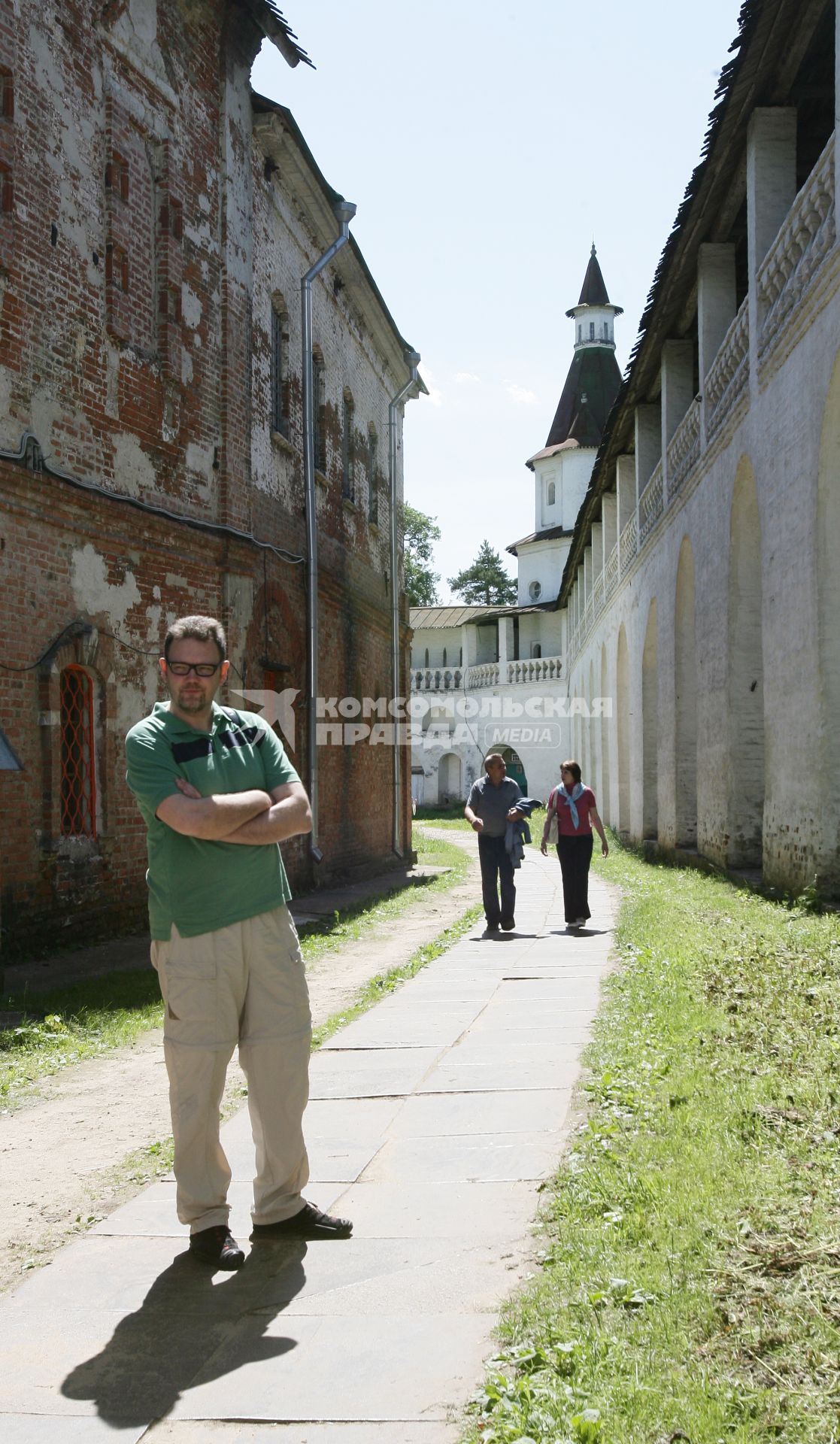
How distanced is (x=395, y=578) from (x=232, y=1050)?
1984 centimetres

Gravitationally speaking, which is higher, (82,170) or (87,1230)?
(82,170)

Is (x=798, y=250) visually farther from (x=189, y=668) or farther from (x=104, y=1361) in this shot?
(x=104, y=1361)

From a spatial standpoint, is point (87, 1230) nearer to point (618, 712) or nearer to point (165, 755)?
point (165, 755)

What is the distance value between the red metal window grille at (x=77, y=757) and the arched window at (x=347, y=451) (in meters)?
9.38

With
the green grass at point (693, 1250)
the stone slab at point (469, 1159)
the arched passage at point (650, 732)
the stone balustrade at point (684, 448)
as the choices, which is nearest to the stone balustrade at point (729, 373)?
the stone balustrade at point (684, 448)

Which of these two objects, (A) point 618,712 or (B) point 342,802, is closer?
(B) point 342,802

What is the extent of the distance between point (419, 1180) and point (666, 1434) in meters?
1.97

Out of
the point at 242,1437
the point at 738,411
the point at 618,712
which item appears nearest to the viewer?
the point at 242,1437

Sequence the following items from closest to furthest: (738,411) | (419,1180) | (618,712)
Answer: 1. (419,1180)
2. (738,411)
3. (618,712)

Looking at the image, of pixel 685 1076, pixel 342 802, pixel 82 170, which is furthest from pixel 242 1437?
pixel 342 802

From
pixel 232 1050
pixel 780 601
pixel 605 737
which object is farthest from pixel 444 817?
pixel 232 1050

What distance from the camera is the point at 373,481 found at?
73.5 ft

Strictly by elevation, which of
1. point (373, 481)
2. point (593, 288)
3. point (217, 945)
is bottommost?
point (217, 945)

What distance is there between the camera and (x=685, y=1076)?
5266 mm
